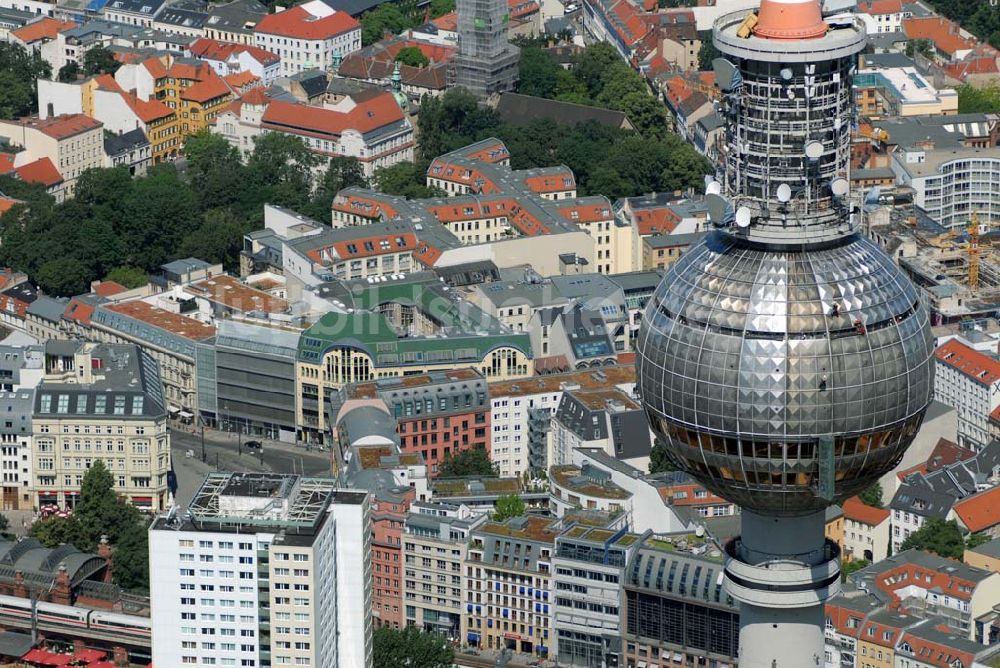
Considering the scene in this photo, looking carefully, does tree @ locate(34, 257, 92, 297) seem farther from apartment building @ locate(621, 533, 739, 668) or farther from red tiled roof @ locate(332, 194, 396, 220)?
apartment building @ locate(621, 533, 739, 668)

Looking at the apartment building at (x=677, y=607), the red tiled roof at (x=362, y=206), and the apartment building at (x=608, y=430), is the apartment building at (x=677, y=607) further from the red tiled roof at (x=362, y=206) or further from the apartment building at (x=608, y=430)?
the red tiled roof at (x=362, y=206)

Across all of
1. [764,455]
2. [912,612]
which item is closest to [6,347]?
[912,612]

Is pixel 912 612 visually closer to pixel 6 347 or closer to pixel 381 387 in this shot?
pixel 381 387

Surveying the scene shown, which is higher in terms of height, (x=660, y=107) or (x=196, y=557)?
(x=196, y=557)

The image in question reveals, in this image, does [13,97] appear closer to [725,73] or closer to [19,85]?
[19,85]

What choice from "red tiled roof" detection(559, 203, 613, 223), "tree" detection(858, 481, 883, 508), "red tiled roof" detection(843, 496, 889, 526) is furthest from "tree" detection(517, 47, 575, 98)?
"red tiled roof" detection(843, 496, 889, 526)
